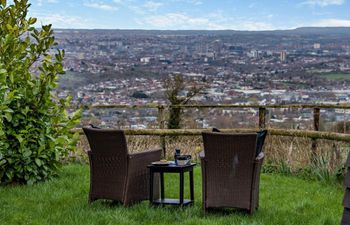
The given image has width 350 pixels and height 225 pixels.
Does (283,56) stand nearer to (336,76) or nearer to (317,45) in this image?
(317,45)

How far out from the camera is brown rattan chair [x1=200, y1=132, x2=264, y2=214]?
615cm

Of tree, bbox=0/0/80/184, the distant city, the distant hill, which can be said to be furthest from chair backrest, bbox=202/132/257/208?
the distant hill

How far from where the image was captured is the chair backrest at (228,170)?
6.13 m

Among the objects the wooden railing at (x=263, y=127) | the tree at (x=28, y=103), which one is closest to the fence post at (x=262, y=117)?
the wooden railing at (x=263, y=127)

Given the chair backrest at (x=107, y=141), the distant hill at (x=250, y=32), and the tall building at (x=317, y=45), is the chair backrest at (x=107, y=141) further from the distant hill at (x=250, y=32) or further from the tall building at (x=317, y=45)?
the distant hill at (x=250, y=32)

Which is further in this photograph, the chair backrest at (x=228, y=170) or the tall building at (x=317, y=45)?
the tall building at (x=317, y=45)

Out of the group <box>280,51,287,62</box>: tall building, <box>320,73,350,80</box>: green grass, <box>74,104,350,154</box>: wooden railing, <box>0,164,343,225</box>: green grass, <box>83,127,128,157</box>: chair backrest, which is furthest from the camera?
<box>280,51,287,62</box>: tall building

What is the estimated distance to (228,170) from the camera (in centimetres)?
623

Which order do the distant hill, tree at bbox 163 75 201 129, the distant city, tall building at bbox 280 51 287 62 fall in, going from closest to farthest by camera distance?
the distant city < tree at bbox 163 75 201 129 < tall building at bbox 280 51 287 62 < the distant hill

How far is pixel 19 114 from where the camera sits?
8.19m

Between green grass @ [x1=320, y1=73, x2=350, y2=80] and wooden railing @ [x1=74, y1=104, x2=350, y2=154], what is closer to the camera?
wooden railing @ [x1=74, y1=104, x2=350, y2=154]

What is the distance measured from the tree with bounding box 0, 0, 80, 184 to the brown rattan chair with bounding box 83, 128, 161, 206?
1.59 meters

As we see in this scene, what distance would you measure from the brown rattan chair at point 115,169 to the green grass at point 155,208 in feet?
0.47

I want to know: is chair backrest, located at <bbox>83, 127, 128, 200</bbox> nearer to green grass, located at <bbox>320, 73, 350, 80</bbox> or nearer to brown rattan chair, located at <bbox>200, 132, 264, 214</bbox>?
brown rattan chair, located at <bbox>200, 132, 264, 214</bbox>
